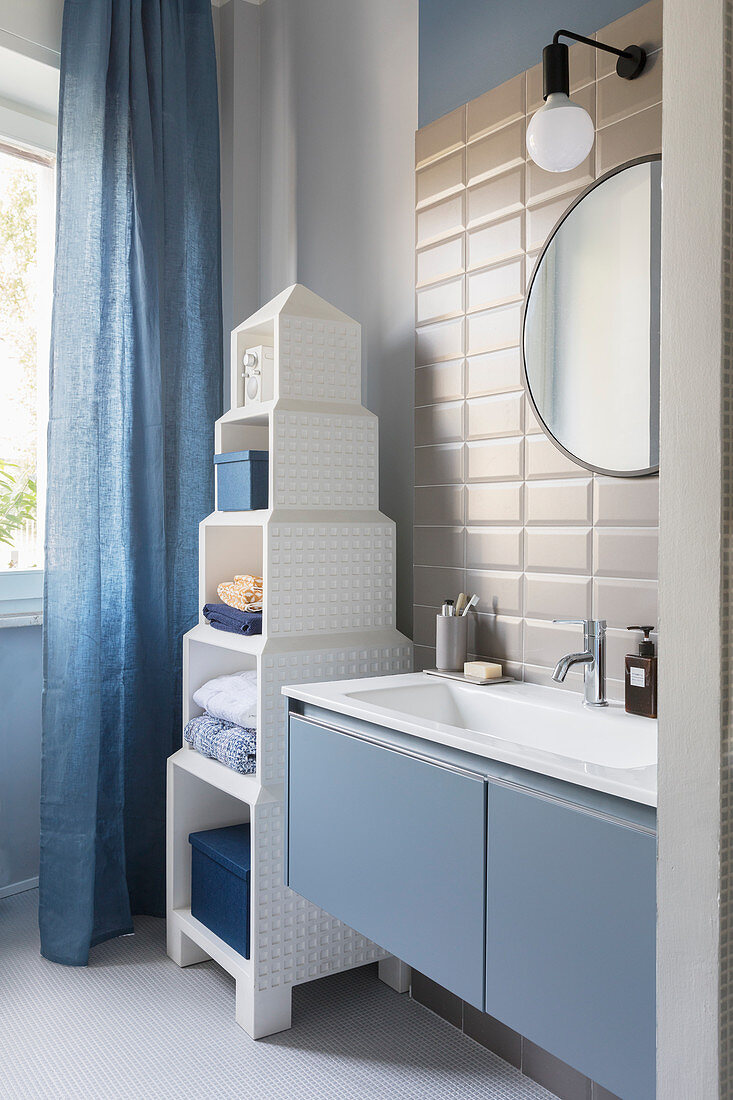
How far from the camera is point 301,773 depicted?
1.76 m

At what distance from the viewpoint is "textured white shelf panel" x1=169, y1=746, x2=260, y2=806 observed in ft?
6.56

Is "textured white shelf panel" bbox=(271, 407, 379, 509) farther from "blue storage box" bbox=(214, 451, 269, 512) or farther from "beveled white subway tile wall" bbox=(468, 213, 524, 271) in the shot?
"beveled white subway tile wall" bbox=(468, 213, 524, 271)

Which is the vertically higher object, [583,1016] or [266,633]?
[266,633]

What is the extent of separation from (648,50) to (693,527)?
1165mm

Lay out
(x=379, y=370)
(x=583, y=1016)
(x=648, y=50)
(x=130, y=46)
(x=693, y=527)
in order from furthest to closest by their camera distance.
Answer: (x=130, y=46)
(x=379, y=370)
(x=648, y=50)
(x=583, y=1016)
(x=693, y=527)

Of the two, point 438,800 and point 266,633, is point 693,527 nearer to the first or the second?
point 438,800

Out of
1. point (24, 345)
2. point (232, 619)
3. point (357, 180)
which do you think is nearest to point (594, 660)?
point (232, 619)

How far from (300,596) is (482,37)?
1.33m

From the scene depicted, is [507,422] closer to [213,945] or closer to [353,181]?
[353,181]

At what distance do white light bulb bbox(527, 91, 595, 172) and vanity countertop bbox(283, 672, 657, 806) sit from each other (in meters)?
0.98

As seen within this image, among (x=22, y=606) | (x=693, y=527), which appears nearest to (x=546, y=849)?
(x=693, y=527)

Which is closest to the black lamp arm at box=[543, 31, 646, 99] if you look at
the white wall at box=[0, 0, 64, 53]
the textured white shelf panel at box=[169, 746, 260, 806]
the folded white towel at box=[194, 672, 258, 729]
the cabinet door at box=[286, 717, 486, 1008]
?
the cabinet door at box=[286, 717, 486, 1008]

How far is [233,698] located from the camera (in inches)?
84.2

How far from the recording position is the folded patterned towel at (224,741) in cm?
202
